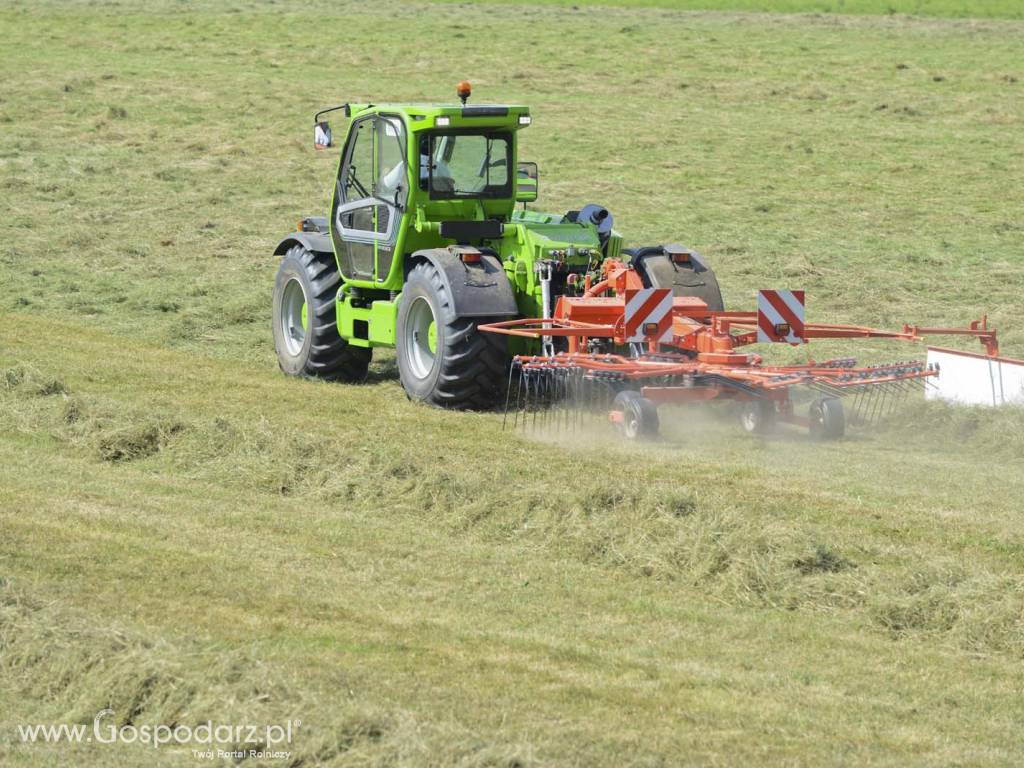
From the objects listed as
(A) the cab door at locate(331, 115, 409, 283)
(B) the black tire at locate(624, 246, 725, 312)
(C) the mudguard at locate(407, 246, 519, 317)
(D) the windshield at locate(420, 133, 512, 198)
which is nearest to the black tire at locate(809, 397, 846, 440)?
(B) the black tire at locate(624, 246, 725, 312)

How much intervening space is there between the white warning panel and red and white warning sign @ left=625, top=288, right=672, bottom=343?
1.84 meters

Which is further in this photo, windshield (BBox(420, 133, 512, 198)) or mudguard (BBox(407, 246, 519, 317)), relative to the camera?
windshield (BBox(420, 133, 512, 198))

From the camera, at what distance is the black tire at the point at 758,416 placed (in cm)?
1018

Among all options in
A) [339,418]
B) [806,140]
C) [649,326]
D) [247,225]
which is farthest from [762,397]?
[806,140]

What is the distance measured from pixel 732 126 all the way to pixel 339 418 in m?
15.3

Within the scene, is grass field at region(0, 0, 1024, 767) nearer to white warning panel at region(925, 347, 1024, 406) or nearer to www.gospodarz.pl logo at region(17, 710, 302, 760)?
www.gospodarz.pl logo at region(17, 710, 302, 760)

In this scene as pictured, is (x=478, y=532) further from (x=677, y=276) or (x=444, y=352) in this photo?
(x=677, y=276)

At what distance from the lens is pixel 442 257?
1113 centimetres

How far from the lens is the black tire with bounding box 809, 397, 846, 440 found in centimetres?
1007

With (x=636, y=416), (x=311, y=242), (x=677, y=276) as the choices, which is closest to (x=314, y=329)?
(x=311, y=242)

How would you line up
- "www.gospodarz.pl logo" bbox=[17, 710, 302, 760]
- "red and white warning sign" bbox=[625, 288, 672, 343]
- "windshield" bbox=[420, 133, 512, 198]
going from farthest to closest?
"windshield" bbox=[420, 133, 512, 198] < "red and white warning sign" bbox=[625, 288, 672, 343] < "www.gospodarz.pl logo" bbox=[17, 710, 302, 760]

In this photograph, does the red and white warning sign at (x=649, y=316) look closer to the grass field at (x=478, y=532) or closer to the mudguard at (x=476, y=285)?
the grass field at (x=478, y=532)

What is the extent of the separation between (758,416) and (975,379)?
5.38ft

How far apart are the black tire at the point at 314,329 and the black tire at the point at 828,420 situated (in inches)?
161
